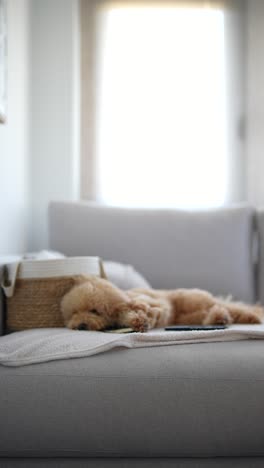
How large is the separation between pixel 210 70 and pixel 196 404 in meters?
2.51

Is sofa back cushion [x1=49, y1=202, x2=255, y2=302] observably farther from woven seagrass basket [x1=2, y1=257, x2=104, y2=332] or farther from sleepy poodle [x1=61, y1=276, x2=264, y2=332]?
woven seagrass basket [x1=2, y1=257, x2=104, y2=332]

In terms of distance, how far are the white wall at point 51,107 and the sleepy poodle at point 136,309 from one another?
1.41m

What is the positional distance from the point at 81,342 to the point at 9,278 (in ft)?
1.44

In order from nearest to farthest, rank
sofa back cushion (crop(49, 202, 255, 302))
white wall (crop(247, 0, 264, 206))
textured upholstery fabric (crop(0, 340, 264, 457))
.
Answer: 1. textured upholstery fabric (crop(0, 340, 264, 457))
2. sofa back cushion (crop(49, 202, 255, 302))
3. white wall (crop(247, 0, 264, 206))

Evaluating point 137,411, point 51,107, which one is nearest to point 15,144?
point 51,107

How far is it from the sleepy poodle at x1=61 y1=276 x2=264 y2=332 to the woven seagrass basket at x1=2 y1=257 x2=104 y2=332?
1.8 inches

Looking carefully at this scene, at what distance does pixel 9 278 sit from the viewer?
5.89 ft

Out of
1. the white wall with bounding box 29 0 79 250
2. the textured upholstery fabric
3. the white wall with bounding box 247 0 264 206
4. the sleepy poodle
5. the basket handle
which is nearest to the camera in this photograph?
the textured upholstery fabric

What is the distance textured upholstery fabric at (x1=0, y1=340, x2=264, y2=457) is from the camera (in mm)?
1325

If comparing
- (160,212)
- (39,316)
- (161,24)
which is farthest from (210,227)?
(161,24)

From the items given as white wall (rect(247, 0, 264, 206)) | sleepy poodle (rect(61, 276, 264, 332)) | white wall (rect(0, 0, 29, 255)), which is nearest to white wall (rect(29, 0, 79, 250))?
white wall (rect(0, 0, 29, 255))

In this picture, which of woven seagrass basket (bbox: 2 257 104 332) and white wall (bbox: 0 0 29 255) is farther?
white wall (bbox: 0 0 29 255)

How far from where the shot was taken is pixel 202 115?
3.46 metres

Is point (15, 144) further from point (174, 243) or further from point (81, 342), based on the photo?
point (81, 342)
